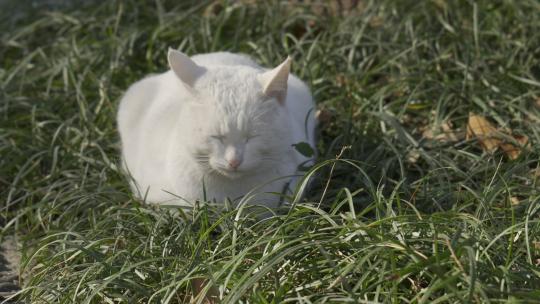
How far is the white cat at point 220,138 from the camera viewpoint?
11.6 ft

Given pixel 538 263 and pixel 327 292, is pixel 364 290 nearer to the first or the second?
pixel 327 292

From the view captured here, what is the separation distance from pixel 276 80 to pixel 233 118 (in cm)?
26

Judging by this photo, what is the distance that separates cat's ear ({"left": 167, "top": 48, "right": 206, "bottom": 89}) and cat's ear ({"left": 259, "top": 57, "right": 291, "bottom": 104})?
30 cm

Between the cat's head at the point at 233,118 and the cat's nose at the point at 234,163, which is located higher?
the cat's head at the point at 233,118

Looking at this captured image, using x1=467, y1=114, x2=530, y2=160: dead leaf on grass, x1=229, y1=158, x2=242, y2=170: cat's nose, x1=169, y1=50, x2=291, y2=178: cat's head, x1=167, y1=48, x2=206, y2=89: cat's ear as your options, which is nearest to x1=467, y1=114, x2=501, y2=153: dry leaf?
Result: x1=467, y1=114, x2=530, y2=160: dead leaf on grass

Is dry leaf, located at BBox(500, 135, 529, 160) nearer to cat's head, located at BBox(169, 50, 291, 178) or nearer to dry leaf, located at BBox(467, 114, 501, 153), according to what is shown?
dry leaf, located at BBox(467, 114, 501, 153)

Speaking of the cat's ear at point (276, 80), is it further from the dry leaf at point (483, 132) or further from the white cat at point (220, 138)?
the dry leaf at point (483, 132)

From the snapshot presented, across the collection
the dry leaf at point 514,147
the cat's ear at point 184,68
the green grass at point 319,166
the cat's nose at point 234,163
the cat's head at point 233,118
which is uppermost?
the cat's ear at point 184,68

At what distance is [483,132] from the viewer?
14.8ft

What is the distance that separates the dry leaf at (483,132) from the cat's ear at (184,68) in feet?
5.43

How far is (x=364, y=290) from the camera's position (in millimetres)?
2834

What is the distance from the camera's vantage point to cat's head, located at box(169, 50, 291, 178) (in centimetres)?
352

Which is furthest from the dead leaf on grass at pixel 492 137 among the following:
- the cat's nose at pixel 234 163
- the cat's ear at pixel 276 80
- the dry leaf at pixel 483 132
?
the cat's nose at pixel 234 163

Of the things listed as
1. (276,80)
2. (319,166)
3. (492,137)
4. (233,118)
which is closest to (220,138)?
(233,118)
